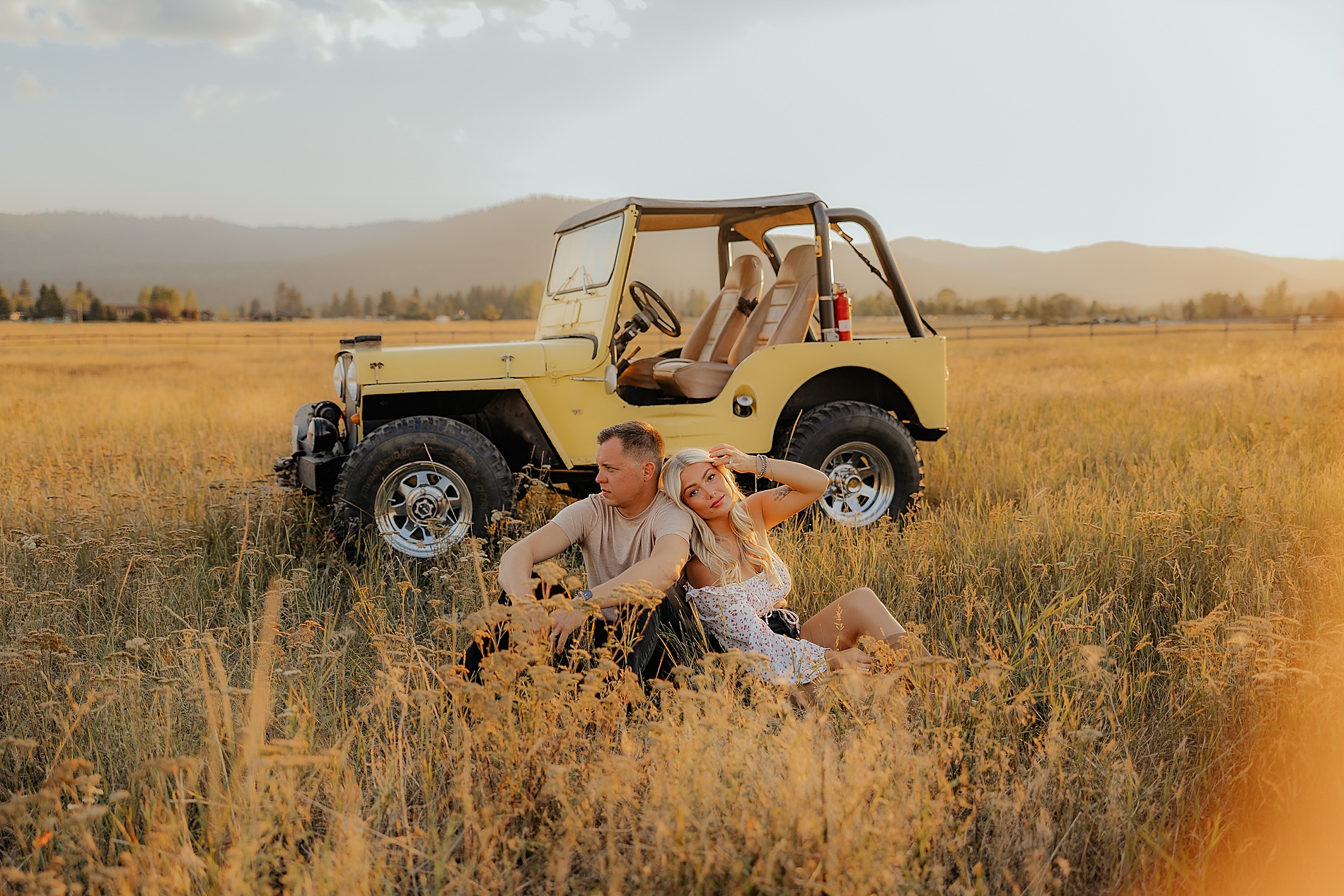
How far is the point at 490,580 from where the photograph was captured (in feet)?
13.5

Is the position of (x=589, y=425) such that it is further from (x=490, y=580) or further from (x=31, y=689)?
(x=31, y=689)

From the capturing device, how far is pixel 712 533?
3670mm

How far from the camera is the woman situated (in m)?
3.57

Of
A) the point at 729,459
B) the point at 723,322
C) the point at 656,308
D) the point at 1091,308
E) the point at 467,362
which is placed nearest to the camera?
the point at 729,459

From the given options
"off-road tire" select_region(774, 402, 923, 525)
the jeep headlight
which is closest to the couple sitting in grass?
"off-road tire" select_region(774, 402, 923, 525)

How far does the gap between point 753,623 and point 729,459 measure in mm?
610

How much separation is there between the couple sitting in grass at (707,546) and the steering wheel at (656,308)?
7.42 feet

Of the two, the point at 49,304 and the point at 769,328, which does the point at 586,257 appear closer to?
the point at 769,328

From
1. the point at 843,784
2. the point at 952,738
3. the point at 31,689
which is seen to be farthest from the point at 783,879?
the point at 31,689

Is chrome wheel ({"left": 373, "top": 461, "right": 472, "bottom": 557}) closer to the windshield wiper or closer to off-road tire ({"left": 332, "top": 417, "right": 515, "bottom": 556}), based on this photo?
off-road tire ({"left": 332, "top": 417, "right": 515, "bottom": 556})

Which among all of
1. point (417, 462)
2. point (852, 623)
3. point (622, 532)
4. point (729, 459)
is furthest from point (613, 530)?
point (417, 462)

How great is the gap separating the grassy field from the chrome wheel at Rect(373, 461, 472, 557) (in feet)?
0.57

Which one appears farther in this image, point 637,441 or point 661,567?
point 637,441

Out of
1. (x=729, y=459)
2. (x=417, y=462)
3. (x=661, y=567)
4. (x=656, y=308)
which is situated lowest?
(x=661, y=567)
